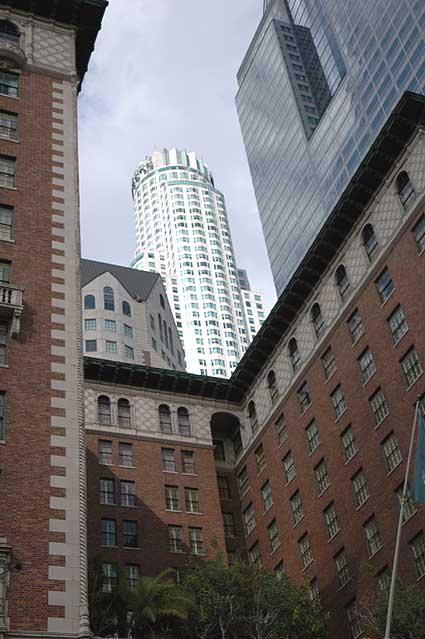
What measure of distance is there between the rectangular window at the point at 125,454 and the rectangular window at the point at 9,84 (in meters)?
26.4

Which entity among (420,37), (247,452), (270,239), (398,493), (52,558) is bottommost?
(52,558)

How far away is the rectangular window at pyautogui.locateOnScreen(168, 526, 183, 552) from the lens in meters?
57.1

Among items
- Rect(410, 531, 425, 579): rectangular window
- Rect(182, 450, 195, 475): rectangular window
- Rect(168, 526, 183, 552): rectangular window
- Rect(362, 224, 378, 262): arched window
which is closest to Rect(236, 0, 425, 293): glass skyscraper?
Rect(362, 224, 378, 262): arched window

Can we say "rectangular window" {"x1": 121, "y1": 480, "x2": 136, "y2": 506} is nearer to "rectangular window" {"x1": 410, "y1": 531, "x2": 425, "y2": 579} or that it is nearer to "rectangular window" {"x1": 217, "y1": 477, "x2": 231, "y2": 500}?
"rectangular window" {"x1": 217, "y1": 477, "x2": 231, "y2": 500}

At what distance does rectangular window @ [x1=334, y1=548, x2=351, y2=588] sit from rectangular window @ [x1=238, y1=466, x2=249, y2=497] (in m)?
14.1

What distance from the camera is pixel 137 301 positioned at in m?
110

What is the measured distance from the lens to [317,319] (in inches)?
2341

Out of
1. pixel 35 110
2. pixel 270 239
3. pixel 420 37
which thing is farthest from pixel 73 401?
pixel 270 239

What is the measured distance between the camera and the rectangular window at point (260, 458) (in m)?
62.5

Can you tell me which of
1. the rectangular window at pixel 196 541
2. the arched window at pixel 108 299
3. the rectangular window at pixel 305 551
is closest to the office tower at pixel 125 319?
the arched window at pixel 108 299

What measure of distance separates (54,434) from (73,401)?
1678 millimetres

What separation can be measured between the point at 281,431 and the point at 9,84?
28837 mm

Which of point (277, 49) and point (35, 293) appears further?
point (277, 49)

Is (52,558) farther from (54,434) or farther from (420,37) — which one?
(420,37)
